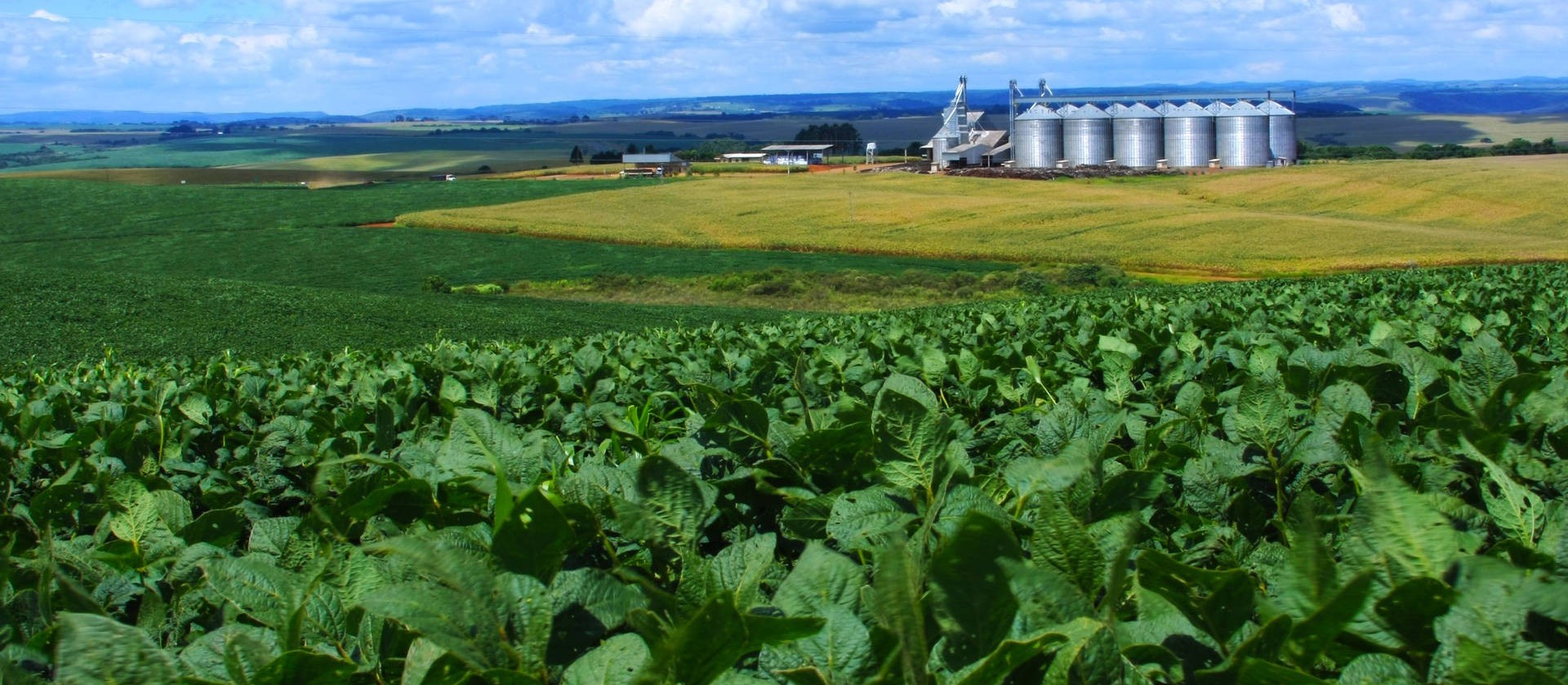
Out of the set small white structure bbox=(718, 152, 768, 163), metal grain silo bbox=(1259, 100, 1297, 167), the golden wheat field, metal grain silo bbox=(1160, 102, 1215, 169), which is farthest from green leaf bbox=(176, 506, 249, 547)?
small white structure bbox=(718, 152, 768, 163)

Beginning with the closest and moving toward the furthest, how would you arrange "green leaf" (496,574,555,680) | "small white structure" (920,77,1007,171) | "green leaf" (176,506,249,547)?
"green leaf" (496,574,555,680), "green leaf" (176,506,249,547), "small white structure" (920,77,1007,171)

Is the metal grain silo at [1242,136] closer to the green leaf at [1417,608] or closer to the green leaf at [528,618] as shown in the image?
the green leaf at [1417,608]

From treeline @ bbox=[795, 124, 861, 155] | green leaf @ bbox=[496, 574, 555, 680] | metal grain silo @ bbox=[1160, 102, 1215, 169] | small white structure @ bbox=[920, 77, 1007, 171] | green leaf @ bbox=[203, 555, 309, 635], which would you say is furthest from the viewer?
treeline @ bbox=[795, 124, 861, 155]

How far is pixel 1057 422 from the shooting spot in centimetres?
250

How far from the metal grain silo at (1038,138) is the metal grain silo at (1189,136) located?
315 inches

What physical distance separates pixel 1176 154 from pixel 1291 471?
90.3 metres

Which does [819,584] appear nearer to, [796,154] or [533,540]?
[533,540]

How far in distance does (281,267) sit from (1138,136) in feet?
199

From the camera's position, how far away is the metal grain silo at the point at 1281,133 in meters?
86.2

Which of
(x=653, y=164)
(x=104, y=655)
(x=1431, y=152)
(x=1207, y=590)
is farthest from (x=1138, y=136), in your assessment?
(x=104, y=655)

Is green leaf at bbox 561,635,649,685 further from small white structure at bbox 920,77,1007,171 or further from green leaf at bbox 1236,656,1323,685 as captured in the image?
small white structure at bbox 920,77,1007,171

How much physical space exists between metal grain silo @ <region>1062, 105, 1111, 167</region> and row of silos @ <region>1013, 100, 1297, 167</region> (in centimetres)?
6

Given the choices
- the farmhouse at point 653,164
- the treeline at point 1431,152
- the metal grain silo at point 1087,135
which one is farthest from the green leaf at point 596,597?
the treeline at point 1431,152

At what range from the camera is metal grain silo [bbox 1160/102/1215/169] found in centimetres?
8625
